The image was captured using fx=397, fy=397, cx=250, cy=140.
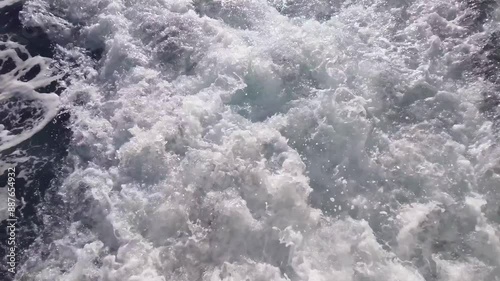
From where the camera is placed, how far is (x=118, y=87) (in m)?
6.13

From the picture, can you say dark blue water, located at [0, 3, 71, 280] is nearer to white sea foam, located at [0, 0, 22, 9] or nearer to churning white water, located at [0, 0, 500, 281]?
churning white water, located at [0, 0, 500, 281]

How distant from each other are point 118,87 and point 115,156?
130 centimetres

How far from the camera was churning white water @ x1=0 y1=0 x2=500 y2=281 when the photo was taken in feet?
14.0

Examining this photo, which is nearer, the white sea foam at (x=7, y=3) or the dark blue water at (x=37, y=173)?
the dark blue water at (x=37, y=173)

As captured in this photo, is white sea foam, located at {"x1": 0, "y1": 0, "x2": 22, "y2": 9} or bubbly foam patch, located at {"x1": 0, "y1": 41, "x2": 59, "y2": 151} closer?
bubbly foam patch, located at {"x1": 0, "y1": 41, "x2": 59, "y2": 151}

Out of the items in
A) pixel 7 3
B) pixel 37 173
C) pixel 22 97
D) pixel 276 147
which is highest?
pixel 276 147

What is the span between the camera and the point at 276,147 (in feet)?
16.9

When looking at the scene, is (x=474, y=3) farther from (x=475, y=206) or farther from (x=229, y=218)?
(x=229, y=218)

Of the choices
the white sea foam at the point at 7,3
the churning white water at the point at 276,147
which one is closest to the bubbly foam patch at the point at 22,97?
the churning white water at the point at 276,147

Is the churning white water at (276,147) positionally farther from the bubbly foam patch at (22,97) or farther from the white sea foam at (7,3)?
the white sea foam at (7,3)

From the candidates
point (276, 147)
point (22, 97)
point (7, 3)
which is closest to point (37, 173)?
point (22, 97)

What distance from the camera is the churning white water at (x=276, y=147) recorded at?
428 cm

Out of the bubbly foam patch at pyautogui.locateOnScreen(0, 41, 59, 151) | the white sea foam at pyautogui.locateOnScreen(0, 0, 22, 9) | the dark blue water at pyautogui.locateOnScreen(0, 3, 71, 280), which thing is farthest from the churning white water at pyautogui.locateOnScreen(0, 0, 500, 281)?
the white sea foam at pyautogui.locateOnScreen(0, 0, 22, 9)

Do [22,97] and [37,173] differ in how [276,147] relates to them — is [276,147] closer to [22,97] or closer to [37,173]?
[37,173]
